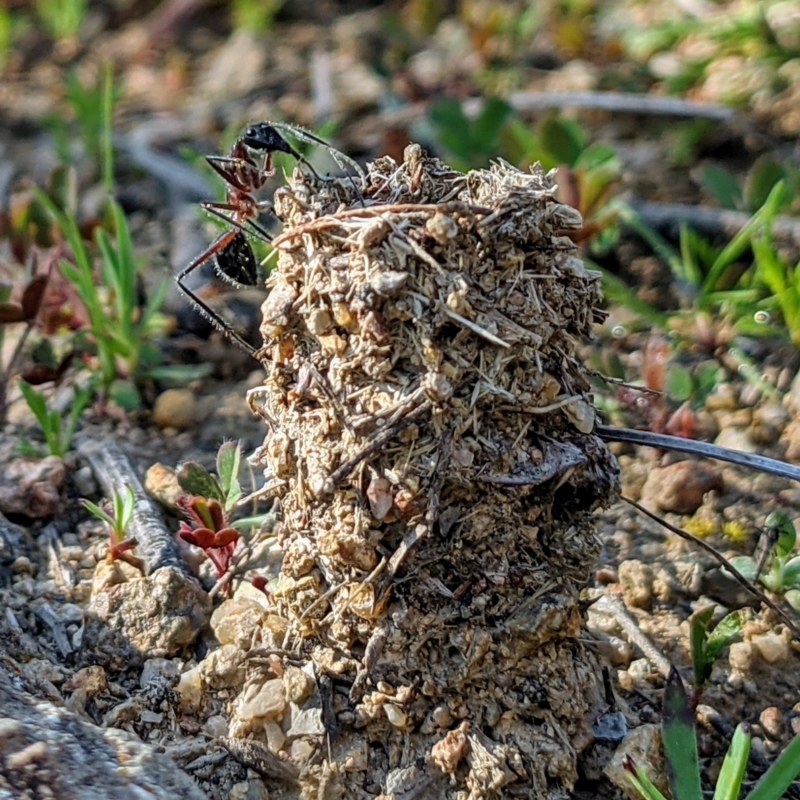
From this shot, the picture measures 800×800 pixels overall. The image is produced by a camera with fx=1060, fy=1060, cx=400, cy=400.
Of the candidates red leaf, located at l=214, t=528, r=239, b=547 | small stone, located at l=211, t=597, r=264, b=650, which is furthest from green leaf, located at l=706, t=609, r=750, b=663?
red leaf, located at l=214, t=528, r=239, b=547

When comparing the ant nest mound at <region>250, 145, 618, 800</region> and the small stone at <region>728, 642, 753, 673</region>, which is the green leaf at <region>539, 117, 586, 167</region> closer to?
the ant nest mound at <region>250, 145, 618, 800</region>

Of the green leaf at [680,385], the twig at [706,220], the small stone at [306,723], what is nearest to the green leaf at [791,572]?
the green leaf at [680,385]

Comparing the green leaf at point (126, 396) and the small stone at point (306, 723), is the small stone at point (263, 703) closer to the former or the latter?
the small stone at point (306, 723)

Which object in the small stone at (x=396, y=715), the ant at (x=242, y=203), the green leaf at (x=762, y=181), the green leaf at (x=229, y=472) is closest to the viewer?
the small stone at (x=396, y=715)

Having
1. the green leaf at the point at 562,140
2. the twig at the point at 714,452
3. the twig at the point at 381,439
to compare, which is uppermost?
the green leaf at the point at 562,140

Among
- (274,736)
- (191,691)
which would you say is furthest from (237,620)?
(274,736)

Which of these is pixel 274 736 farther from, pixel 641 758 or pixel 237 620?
pixel 641 758

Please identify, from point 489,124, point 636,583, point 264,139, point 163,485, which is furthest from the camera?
point 489,124
